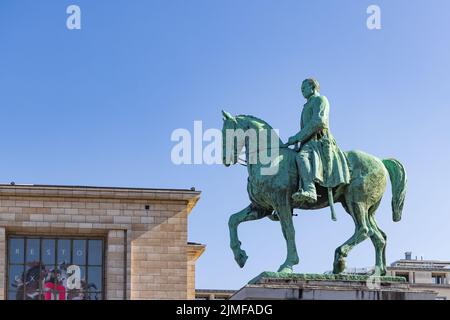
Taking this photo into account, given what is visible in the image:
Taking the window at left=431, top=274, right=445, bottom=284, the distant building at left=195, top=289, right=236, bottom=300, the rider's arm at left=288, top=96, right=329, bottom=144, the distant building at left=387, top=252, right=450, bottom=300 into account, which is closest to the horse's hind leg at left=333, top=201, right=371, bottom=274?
the rider's arm at left=288, top=96, right=329, bottom=144

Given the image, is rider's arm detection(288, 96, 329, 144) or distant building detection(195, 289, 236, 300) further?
distant building detection(195, 289, 236, 300)

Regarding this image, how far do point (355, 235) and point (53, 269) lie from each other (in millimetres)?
25469

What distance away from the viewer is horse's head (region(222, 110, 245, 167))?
30.3 meters

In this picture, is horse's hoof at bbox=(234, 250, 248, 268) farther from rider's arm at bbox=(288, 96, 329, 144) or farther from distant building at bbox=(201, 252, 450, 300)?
distant building at bbox=(201, 252, 450, 300)

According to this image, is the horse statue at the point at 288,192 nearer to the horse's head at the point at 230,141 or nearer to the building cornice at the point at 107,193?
the horse's head at the point at 230,141

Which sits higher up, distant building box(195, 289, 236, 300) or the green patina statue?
the green patina statue

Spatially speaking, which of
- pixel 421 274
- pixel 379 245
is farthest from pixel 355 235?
pixel 421 274

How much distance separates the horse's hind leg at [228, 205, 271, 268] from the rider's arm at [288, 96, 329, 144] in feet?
6.42

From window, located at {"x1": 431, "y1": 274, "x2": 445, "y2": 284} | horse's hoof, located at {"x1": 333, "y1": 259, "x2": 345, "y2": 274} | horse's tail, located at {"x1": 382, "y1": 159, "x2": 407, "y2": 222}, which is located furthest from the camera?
window, located at {"x1": 431, "y1": 274, "x2": 445, "y2": 284}

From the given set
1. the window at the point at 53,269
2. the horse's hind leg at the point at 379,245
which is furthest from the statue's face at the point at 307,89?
the window at the point at 53,269

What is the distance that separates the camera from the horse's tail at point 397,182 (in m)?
31.2

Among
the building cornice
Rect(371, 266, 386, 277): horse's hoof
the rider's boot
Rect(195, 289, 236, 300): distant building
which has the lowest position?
Rect(195, 289, 236, 300): distant building

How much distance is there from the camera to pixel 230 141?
30344 mm

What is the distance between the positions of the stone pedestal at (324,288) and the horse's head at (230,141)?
2.99 meters
